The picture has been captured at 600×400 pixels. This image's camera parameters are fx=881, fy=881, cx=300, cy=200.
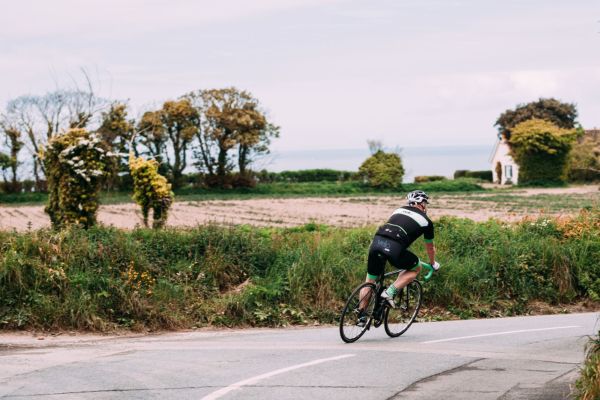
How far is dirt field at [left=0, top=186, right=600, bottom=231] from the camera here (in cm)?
4159

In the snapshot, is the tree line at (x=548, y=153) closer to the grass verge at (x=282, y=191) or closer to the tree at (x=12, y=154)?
the grass verge at (x=282, y=191)

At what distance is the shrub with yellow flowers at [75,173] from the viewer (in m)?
21.5

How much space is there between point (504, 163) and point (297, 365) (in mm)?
90642

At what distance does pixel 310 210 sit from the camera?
51.5 m

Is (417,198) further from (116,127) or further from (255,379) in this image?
(116,127)

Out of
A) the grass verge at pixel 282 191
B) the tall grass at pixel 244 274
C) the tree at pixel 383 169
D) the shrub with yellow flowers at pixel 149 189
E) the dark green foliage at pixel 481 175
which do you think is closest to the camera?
the tall grass at pixel 244 274

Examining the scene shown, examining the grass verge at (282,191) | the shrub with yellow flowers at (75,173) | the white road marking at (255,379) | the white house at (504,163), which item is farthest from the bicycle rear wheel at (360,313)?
the white house at (504,163)

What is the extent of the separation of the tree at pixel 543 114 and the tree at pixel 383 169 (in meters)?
27.2

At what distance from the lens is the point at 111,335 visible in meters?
13.8

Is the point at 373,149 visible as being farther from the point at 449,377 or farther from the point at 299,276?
the point at 449,377

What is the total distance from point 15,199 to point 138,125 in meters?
11.9

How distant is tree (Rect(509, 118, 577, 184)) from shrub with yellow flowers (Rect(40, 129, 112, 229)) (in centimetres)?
6538

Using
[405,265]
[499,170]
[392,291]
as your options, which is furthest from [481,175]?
[392,291]

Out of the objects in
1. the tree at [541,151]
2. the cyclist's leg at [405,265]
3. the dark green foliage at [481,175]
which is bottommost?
the cyclist's leg at [405,265]
